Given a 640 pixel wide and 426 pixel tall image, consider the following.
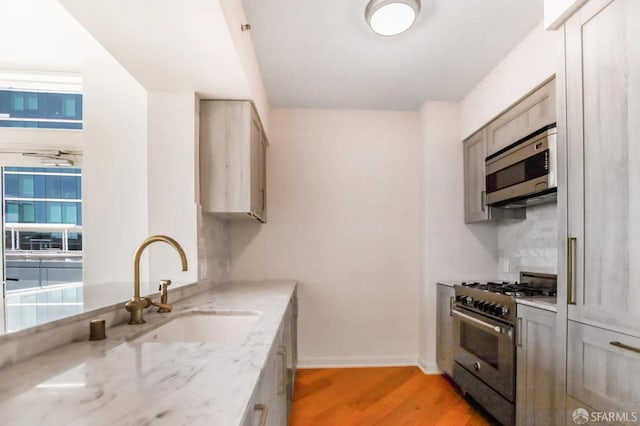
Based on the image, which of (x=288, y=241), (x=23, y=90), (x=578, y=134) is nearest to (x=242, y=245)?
(x=288, y=241)

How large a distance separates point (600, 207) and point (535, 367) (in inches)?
38.5

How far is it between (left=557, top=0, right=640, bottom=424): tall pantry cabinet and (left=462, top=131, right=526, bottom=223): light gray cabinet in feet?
4.00

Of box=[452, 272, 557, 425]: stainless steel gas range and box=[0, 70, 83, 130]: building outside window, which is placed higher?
box=[0, 70, 83, 130]: building outside window

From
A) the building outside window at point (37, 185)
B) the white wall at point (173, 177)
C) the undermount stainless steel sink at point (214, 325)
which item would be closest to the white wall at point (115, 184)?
the white wall at point (173, 177)

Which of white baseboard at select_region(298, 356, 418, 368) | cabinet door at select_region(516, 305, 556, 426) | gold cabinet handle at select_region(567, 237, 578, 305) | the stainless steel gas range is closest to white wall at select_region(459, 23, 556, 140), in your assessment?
gold cabinet handle at select_region(567, 237, 578, 305)

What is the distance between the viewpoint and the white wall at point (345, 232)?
10.6 feet

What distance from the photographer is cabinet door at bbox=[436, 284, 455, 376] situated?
2756 mm

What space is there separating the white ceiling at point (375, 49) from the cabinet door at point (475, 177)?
0.48 meters

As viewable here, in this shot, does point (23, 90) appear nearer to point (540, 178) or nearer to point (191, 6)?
point (191, 6)

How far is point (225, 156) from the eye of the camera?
91.3 inches

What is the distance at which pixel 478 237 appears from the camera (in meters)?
3.10

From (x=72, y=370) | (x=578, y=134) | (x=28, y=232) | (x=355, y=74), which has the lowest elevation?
(x=72, y=370)

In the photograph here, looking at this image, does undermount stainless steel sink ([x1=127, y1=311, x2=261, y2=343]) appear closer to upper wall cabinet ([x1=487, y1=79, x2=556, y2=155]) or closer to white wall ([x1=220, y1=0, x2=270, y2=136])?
white wall ([x1=220, y1=0, x2=270, y2=136])

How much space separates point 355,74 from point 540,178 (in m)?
1.54
